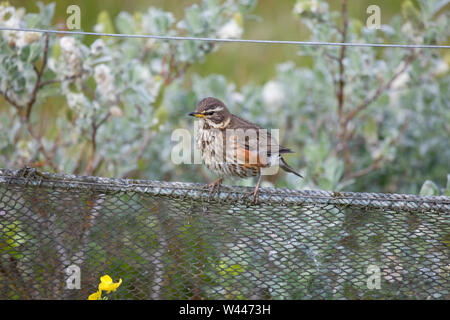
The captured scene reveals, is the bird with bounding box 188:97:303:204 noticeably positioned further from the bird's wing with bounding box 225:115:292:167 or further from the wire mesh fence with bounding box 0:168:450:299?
the wire mesh fence with bounding box 0:168:450:299

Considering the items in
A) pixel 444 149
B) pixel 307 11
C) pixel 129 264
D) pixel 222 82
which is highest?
pixel 307 11

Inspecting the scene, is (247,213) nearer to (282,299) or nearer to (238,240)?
(238,240)

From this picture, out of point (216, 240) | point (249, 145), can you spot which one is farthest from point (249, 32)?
point (216, 240)

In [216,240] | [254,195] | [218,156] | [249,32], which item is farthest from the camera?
[249,32]

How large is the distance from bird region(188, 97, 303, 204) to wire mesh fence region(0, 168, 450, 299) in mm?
373

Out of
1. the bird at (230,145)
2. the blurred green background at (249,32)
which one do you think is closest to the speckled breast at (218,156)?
the bird at (230,145)

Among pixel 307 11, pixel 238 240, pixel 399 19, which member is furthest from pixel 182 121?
pixel 238 240

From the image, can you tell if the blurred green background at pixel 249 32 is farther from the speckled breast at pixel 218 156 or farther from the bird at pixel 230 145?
the speckled breast at pixel 218 156

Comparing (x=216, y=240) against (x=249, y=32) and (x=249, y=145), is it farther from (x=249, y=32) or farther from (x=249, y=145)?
(x=249, y=32)

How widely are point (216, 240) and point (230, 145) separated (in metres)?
0.60

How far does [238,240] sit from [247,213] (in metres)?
0.15

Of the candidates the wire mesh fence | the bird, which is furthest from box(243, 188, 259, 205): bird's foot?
the bird

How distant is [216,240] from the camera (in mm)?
2742
